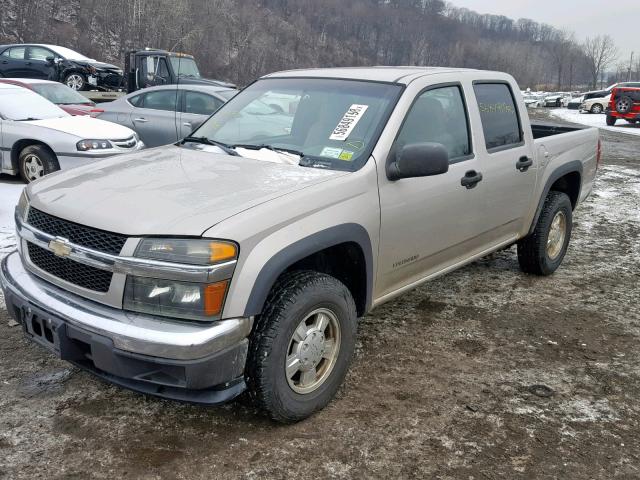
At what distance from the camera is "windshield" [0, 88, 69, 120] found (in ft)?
28.9

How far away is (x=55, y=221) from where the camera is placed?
2.96m

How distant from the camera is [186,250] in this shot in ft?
8.57

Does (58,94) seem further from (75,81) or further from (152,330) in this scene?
(152,330)

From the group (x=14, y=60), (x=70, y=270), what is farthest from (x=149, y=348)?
(x=14, y=60)

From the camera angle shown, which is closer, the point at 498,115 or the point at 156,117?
the point at 498,115

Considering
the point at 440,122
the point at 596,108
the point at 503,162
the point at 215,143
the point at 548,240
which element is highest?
the point at 440,122

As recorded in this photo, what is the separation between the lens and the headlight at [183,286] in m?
2.60

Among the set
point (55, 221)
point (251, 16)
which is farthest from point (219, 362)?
point (251, 16)

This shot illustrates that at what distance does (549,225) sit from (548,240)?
27 cm

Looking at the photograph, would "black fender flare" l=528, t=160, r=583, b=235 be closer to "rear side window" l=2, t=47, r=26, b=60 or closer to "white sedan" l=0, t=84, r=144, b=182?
"white sedan" l=0, t=84, r=144, b=182

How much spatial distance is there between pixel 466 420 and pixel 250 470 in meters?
1.17

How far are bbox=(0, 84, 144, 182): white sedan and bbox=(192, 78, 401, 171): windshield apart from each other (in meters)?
4.58

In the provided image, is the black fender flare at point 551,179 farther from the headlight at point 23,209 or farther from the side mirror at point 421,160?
the headlight at point 23,209

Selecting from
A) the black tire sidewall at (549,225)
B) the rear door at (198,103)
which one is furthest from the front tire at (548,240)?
the rear door at (198,103)
